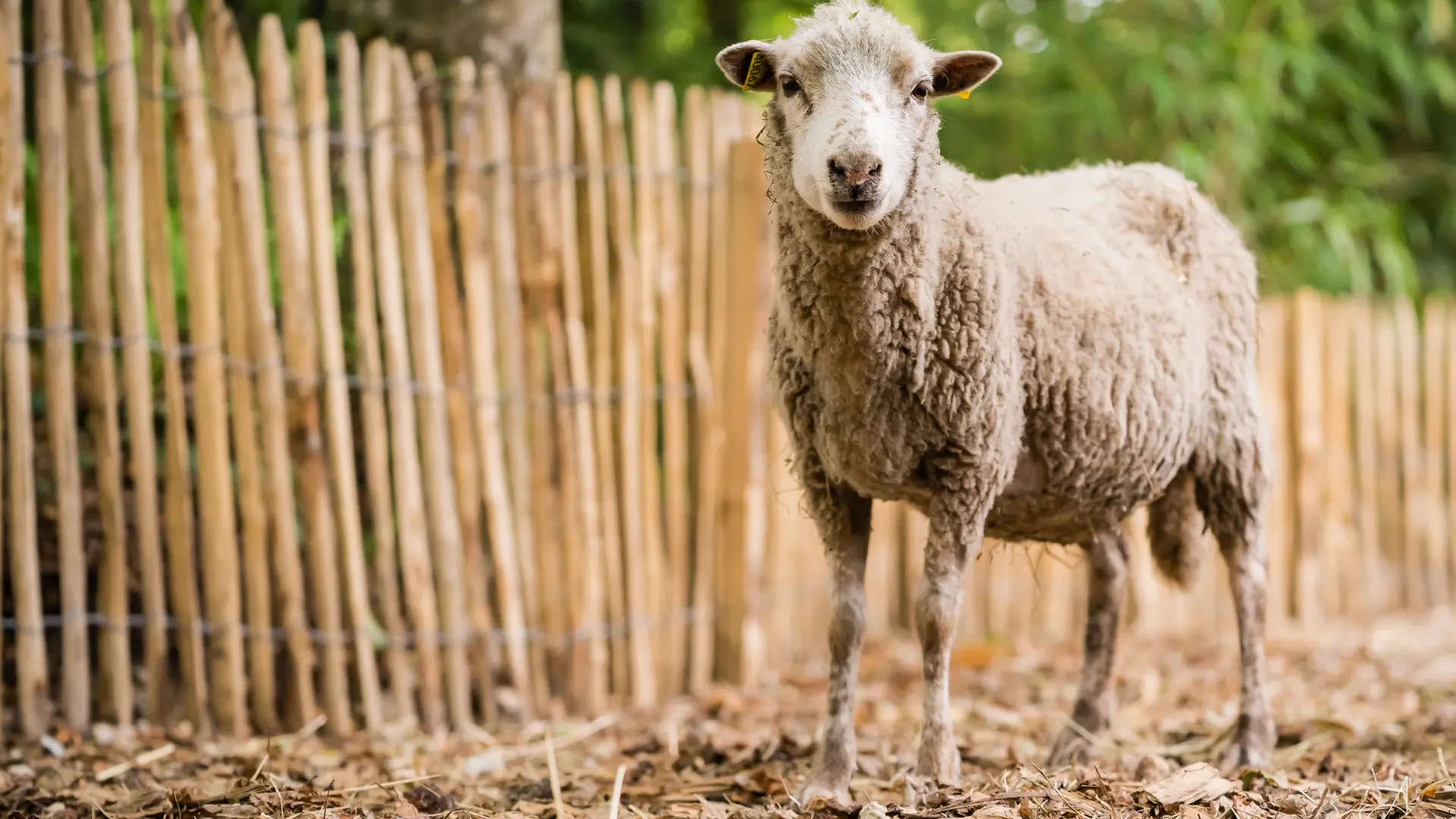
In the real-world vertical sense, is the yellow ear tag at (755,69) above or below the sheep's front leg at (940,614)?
above

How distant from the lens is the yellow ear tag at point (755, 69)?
3.37m

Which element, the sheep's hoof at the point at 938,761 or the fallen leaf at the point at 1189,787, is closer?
the fallen leaf at the point at 1189,787

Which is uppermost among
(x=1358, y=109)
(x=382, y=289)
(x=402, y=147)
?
(x=1358, y=109)

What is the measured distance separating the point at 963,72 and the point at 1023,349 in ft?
2.41

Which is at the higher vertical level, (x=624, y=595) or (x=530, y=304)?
(x=530, y=304)

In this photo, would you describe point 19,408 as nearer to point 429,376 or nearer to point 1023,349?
point 429,376

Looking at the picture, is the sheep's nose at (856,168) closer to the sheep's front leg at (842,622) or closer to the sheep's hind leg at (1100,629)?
the sheep's front leg at (842,622)

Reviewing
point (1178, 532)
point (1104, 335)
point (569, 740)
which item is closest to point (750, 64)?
point (1104, 335)

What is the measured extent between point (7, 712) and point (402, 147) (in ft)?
7.34

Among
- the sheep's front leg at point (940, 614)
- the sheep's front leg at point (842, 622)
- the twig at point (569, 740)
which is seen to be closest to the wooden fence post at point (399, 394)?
the twig at point (569, 740)

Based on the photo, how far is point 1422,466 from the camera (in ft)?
26.8

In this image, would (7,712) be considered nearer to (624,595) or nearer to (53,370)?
(53,370)

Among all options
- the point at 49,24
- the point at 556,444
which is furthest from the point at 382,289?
the point at 49,24

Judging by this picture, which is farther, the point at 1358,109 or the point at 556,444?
the point at 1358,109
